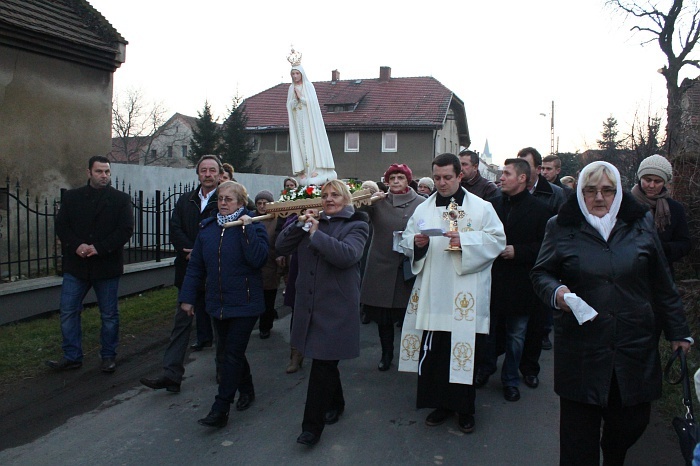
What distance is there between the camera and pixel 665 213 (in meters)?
5.10

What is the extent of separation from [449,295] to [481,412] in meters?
1.07

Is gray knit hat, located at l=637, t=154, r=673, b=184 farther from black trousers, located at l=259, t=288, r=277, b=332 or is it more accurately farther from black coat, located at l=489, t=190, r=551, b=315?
black trousers, located at l=259, t=288, r=277, b=332

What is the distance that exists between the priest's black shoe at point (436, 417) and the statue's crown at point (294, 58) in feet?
14.5

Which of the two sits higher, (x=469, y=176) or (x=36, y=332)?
(x=469, y=176)

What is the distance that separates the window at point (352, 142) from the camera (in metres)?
37.8

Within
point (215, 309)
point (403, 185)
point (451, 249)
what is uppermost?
point (403, 185)

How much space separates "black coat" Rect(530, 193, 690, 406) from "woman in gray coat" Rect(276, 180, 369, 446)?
57.4 inches

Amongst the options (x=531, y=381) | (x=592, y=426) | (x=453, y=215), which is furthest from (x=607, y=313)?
(x=531, y=381)

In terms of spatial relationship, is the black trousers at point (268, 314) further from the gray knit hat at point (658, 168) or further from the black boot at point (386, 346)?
the gray knit hat at point (658, 168)

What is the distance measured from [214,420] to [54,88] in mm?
8151

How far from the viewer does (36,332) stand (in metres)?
6.80

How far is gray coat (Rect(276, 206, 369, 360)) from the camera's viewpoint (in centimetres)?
418

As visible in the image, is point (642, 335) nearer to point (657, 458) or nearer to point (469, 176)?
point (657, 458)

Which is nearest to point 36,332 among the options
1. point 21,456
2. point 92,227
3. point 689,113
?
point 92,227
